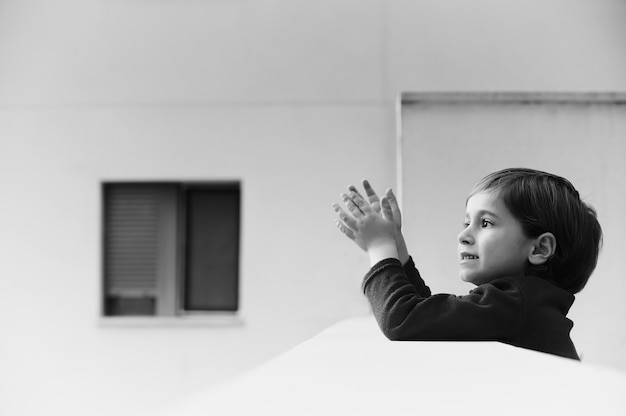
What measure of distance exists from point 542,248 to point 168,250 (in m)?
5.02

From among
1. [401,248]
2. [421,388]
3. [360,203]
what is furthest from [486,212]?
[421,388]

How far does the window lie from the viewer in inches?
250

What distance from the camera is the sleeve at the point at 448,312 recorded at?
1320 millimetres

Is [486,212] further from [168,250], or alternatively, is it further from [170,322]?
[168,250]

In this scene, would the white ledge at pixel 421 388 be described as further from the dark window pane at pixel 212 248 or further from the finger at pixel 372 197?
the dark window pane at pixel 212 248

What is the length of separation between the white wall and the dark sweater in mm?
4448

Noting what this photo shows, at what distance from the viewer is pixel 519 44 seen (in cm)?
596

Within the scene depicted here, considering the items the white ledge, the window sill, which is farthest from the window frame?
the white ledge

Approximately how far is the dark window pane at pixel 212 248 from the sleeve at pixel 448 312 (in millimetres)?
4952

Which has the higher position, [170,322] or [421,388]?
[421,388]

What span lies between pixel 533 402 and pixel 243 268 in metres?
5.71

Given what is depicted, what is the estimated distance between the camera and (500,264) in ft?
5.41

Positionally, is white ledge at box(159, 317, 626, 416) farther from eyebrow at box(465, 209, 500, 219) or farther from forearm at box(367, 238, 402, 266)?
eyebrow at box(465, 209, 500, 219)

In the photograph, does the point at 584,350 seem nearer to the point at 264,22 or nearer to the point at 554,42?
the point at 554,42
